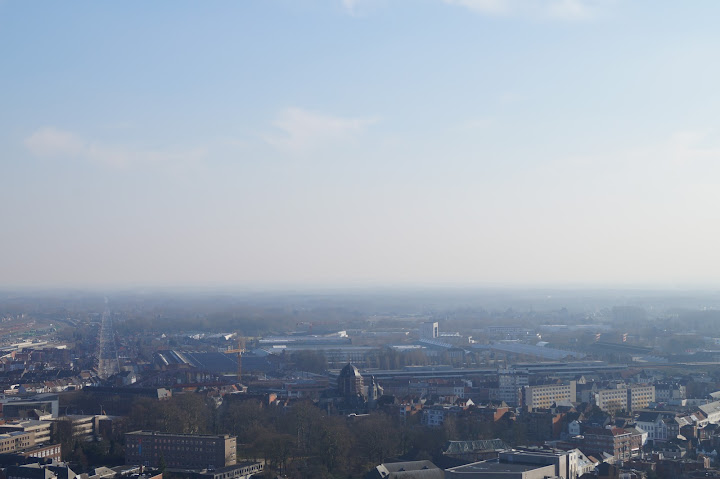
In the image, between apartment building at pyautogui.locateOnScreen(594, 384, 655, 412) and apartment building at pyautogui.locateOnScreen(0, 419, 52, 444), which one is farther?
apartment building at pyautogui.locateOnScreen(594, 384, 655, 412)

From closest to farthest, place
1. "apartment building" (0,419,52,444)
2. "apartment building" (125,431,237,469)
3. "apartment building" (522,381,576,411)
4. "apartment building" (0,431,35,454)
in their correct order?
"apartment building" (125,431,237,469)
"apartment building" (0,431,35,454)
"apartment building" (0,419,52,444)
"apartment building" (522,381,576,411)

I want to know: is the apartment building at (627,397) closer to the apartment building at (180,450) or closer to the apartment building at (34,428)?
the apartment building at (180,450)

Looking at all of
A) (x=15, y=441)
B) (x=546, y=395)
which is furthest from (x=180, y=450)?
(x=546, y=395)

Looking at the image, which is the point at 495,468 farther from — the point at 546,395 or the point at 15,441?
the point at 546,395

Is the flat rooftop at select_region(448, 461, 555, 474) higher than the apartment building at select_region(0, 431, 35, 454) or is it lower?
higher

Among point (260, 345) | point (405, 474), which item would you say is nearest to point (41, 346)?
point (260, 345)

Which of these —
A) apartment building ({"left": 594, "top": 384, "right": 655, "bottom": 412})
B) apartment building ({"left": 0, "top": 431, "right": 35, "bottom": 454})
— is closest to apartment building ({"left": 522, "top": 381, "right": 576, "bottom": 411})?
apartment building ({"left": 594, "top": 384, "right": 655, "bottom": 412})

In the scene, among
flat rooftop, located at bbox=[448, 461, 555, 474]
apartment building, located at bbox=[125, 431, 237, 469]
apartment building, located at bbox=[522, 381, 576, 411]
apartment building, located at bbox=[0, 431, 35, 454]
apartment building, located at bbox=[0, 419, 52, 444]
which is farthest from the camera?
apartment building, located at bbox=[522, 381, 576, 411]

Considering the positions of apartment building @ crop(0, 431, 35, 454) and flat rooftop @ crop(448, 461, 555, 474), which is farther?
apartment building @ crop(0, 431, 35, 454)

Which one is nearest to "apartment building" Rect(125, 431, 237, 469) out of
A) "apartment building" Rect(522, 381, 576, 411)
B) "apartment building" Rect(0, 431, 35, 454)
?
"apartment building" Rect(0, 431, 35, 454)

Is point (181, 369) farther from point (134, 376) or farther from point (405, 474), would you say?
point (405, 474)

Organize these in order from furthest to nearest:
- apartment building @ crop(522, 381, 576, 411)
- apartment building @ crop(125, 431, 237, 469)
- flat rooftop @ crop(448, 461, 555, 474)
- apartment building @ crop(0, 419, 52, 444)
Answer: apartment building @ crop(522, 381, 576, 411), apartment building @ crop(0, 419, 52, 444), apartment building @ crop(125, 431, 237, 469), flat rooftop @ crop(448, 461, 555, 474)

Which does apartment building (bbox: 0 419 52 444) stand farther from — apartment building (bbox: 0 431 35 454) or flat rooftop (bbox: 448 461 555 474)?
flat rooftop (bbox: 448 461 555 474)
